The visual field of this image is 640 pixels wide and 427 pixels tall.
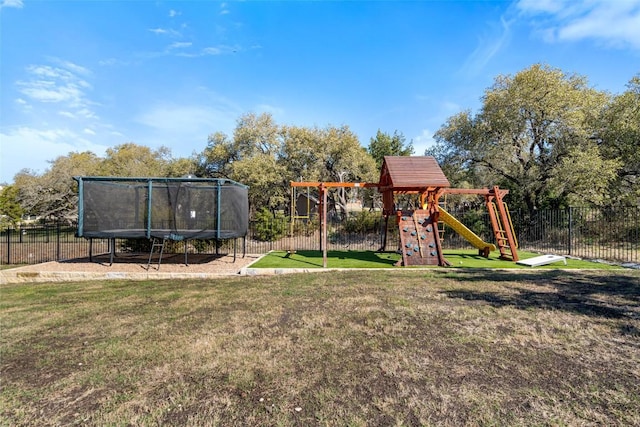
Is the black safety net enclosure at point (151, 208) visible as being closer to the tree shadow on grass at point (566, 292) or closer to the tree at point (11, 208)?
the tree shadow on grass at point (566, 292)

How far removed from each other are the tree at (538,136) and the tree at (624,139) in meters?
0.54

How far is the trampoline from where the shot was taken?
944 cm

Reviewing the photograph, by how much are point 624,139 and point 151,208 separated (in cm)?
1877

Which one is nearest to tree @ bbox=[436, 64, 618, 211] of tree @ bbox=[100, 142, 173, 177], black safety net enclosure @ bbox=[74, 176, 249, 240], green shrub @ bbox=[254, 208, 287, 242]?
green shrub @ bbox=[254, 208, 287, 242]

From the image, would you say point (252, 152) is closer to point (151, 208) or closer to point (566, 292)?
point (151, 208)

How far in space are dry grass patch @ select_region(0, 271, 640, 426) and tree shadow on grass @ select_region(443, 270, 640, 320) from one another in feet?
0.22

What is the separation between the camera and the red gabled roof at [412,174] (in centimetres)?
1010

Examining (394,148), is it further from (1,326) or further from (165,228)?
(1,326)

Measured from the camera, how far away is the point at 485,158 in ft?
54.2

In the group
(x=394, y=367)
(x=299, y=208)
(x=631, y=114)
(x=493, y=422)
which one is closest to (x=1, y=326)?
(x=394, y=367)

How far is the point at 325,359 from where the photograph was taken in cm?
329

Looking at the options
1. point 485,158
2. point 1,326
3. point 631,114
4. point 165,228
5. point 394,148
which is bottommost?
point 1,326

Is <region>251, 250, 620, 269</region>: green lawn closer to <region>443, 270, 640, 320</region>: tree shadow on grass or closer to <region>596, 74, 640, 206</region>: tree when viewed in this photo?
<region>443, 270, 640, 320</region>: tree shadow on grass

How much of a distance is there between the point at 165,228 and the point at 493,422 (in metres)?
9.26
